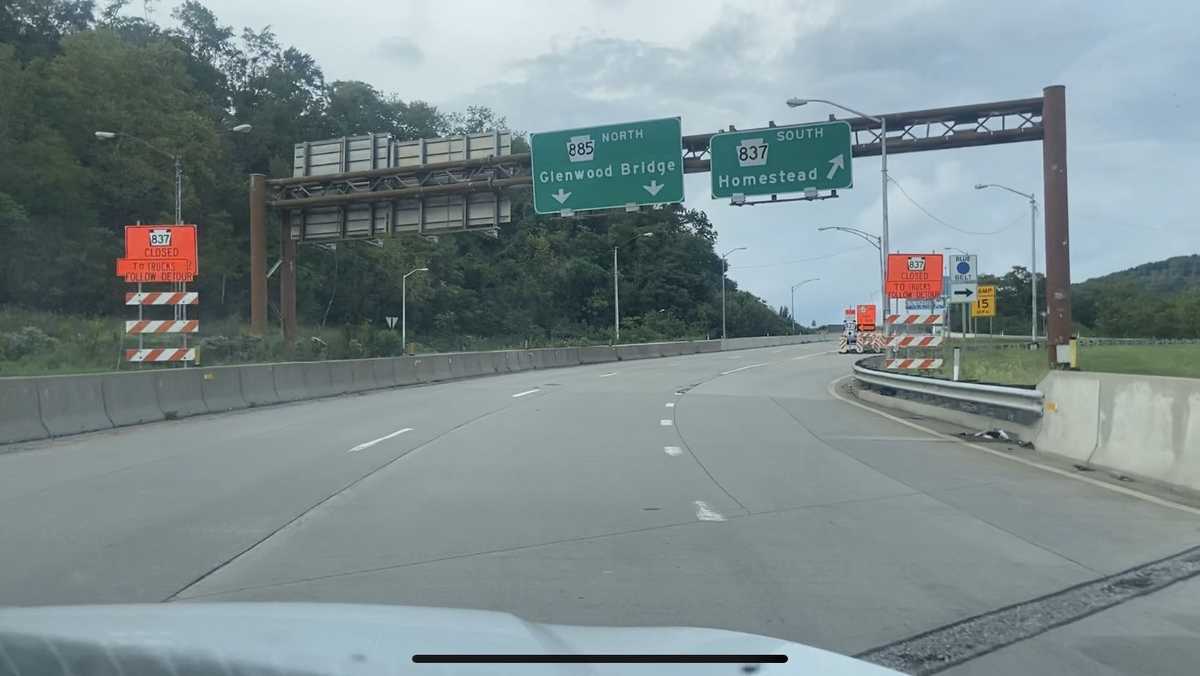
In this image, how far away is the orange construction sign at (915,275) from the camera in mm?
28422

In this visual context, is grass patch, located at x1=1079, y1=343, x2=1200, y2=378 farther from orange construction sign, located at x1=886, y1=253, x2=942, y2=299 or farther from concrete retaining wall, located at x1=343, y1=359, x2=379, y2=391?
concrete retaining wall, located at x1=343, y1=359, x2=379, y2=391

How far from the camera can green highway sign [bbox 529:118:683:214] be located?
89.4 feet

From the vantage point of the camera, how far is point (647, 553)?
7211mm

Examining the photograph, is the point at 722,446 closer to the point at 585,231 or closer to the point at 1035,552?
the point at 1035,552

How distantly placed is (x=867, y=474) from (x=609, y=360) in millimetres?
42565

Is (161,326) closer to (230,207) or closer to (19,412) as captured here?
(19,412)

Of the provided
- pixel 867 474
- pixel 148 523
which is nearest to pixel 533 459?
pixel 867 474

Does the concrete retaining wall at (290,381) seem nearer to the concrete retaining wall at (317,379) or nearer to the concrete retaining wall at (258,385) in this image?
the concrete retaining wall at (317,379)

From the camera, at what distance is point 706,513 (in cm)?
883

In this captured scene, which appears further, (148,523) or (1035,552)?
(148,523)

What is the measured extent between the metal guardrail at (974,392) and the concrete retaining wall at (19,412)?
15613 mm

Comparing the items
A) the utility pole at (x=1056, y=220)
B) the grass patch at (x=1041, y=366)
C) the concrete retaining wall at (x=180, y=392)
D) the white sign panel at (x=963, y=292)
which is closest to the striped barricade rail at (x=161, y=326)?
the concrete retaining wall at (x=180, y=392)

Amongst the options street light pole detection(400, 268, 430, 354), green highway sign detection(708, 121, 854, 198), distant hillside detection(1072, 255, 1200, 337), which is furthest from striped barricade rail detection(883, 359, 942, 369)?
distant hillside detection(1072, 255, 1200, 337)

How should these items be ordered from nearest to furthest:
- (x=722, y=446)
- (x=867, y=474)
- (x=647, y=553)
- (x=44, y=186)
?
1. (x=647, y=553)
2. (x=867, y=474)
3. (x=722, y=446)
4. (x=44, y=186)
